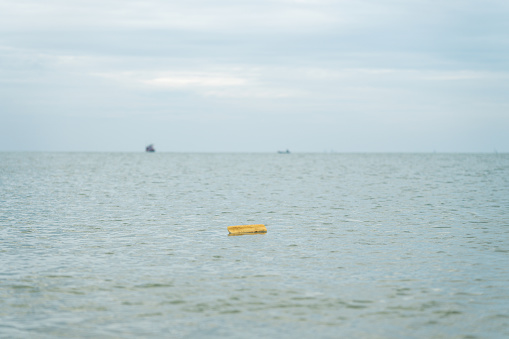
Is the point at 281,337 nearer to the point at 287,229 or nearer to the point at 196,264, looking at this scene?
the point at 196,264

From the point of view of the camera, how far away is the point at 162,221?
1385 inches

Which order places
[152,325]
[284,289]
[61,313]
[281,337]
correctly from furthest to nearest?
[284,289] < [61,313] < [152,325] < [281,337]

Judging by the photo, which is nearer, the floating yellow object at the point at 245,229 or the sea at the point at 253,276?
the sea at the point at 253,276

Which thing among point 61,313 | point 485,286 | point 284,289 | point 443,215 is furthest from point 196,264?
point 443,215

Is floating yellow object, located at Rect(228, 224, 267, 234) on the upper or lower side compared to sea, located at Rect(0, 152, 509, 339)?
upper

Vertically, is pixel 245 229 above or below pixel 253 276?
above

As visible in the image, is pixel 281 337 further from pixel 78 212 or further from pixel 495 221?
pixel 78 212

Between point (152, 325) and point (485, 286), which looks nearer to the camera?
point (152, 325)

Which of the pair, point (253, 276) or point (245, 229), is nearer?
point (253, 276)

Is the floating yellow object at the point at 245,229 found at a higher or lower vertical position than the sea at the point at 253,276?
higher

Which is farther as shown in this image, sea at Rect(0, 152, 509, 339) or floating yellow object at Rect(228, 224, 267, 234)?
floating yellow object at Rect(228, 224, 267, 234)

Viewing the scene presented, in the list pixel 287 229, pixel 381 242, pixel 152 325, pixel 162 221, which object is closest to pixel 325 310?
pixel 152 325

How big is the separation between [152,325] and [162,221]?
69.5ft

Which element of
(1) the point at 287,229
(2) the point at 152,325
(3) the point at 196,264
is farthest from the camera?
(1) the point at 287,229
